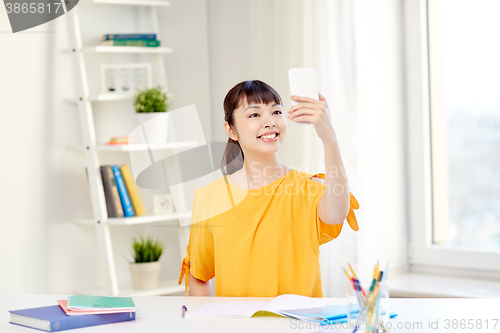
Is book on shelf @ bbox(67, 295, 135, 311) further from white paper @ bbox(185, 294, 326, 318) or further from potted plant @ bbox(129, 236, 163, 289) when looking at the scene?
potted plant @ bbox(129, 236, 163, 289)

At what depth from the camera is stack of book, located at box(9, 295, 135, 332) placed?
3.61ft

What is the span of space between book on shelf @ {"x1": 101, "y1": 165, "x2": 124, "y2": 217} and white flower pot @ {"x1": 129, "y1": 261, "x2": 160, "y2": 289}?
232 mm

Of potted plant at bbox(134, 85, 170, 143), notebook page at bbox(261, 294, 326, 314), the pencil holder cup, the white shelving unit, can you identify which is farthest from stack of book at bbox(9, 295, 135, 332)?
potted plant at bbox(134, 85, 170, 143)

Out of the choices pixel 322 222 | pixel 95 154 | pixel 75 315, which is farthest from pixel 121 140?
pixel 75 315

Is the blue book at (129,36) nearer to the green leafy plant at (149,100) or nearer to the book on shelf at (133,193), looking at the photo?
the green leafy plant at (149,100)

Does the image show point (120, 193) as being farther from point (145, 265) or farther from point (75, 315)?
point (75, 315)

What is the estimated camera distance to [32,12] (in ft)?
7.59

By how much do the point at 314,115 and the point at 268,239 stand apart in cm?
42

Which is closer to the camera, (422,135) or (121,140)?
(121,140)

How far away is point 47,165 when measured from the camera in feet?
7.58

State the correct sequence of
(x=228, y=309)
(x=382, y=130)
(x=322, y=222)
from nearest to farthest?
1. (x=228, y=309)
2. (x=322, y=222)
3. (x=382, y=130)

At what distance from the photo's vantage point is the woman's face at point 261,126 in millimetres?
1479

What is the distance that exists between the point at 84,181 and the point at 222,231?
3.65ft

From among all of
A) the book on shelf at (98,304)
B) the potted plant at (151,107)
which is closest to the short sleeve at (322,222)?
the book on shelf at (98,304)
